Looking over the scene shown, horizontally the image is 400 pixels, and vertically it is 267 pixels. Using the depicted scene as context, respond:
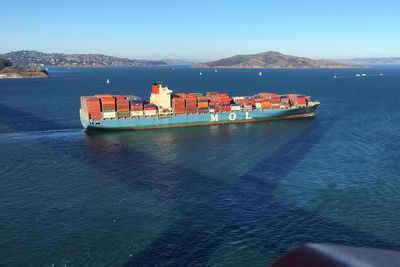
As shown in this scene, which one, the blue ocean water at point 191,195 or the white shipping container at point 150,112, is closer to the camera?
the blue ocean water at point 191,195

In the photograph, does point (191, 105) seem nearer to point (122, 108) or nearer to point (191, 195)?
point (122, 108)

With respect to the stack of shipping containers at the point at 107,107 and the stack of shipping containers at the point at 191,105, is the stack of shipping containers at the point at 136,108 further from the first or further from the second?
the stack of shipping containers at the point at 191,105

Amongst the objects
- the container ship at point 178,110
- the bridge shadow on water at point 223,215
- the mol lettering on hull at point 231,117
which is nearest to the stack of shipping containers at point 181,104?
the container ship at point 178,110

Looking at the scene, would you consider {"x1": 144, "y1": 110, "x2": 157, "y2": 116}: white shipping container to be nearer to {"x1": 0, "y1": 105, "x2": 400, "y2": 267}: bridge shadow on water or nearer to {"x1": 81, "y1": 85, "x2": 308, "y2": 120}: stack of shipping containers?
{"x1": 81, "y1": 85, "x2": 308, "y2": 120}: stack of shipping containers

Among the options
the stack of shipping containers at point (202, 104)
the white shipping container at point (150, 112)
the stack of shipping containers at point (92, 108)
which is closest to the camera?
the stack of shipping containers at point (92, 108)

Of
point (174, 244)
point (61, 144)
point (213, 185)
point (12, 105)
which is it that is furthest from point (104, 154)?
point (12, 105)

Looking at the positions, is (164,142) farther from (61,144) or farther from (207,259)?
(207,259)

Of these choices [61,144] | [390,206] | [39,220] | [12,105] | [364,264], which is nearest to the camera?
[364,264]
